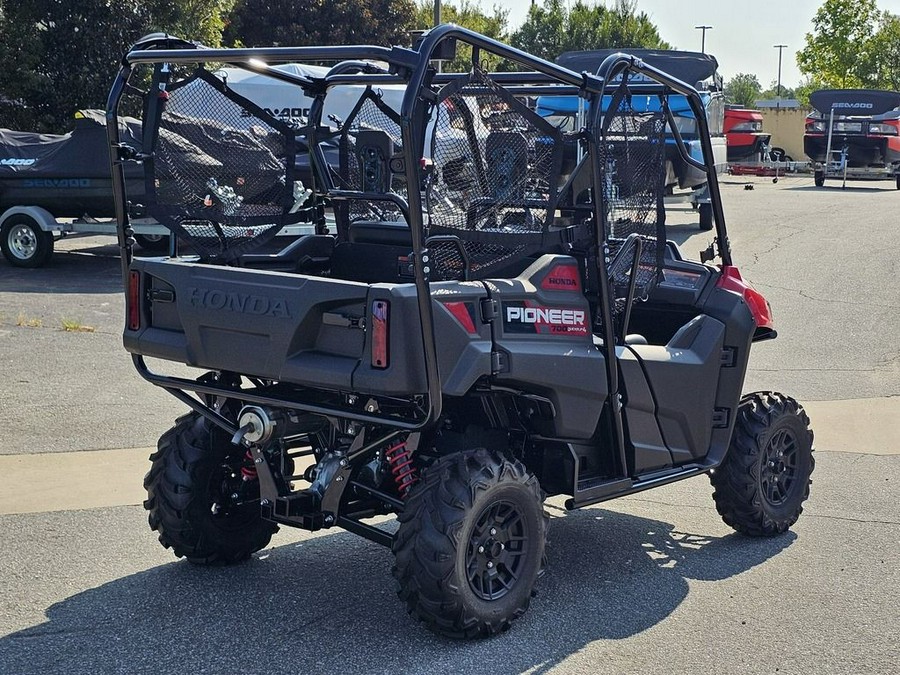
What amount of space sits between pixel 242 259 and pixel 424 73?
1662 mm

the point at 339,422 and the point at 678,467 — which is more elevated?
the point at 339,422

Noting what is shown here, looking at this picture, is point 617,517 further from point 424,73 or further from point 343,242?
point 424,73

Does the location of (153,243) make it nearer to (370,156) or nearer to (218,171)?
(218,171)

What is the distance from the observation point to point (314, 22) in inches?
Answer: 1442

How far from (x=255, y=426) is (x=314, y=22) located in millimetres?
33432

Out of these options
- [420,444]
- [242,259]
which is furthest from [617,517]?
[242,259]

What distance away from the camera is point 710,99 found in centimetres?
1709

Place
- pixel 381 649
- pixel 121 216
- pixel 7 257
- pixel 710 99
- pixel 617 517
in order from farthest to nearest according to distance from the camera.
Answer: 1. pixel 710 99
2. pixel 7 257
3. pixel 617 517
4. pixel 121 216
5. pixel 381 649

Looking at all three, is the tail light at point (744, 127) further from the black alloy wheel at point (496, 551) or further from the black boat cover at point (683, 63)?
the black alloy wheel at point (496, 551)

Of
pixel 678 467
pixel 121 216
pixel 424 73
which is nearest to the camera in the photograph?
pixel 424 73

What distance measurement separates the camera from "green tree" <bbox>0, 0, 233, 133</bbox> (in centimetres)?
2155

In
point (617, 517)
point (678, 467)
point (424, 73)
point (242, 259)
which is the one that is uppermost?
point (424, 73)

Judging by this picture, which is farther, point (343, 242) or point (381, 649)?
point (343, 242)

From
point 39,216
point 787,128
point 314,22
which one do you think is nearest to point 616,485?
point 39,216
